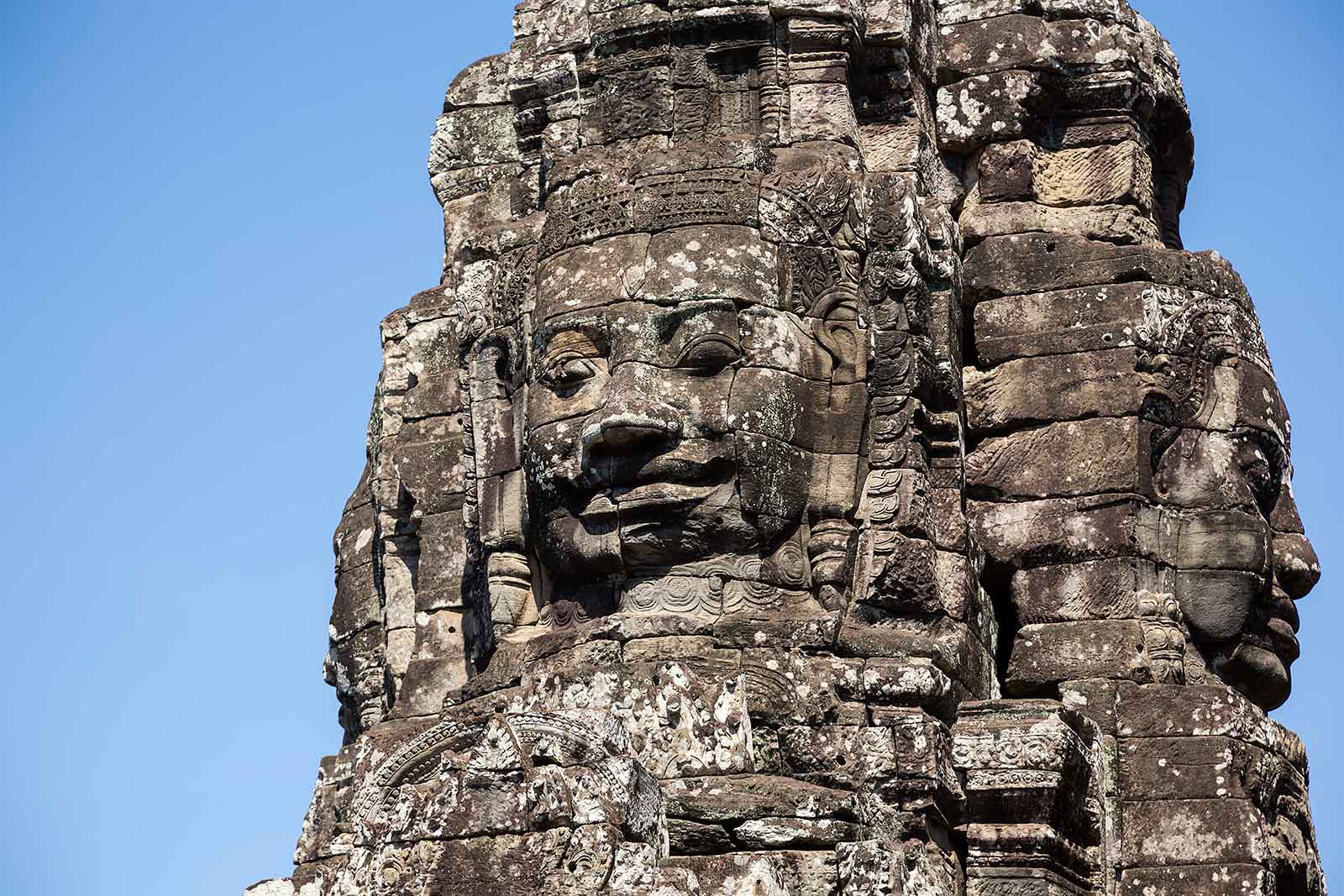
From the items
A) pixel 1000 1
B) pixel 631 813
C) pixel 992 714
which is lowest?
pixel 631 813

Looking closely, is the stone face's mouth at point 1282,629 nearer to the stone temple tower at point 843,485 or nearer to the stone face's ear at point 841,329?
the stone temple tower at point 843,485

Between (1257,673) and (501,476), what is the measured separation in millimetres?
4945

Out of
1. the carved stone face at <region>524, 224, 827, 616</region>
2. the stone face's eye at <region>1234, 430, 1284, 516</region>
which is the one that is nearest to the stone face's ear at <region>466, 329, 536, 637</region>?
the carved stone face at <region>524, 224, 827, 616</region>

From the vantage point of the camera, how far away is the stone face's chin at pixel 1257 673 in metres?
18.4

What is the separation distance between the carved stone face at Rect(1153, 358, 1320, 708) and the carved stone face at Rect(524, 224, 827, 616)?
2690 mm

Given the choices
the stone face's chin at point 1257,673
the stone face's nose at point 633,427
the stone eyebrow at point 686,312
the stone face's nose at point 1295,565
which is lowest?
the stone face's chin at point 1257,673

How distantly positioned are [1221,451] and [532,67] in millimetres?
5240

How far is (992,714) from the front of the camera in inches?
663

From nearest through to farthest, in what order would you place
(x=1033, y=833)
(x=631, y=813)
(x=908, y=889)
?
(x=631, y=813), (x=908, y=889), (x=1033, y=833)

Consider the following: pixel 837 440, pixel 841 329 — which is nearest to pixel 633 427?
pixel 837 440

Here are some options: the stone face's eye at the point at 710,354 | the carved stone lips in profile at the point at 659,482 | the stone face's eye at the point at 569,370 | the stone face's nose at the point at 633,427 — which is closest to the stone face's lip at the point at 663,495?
the carved stone lips in profile at the point at 659,482

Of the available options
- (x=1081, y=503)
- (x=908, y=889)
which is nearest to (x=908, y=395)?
(x=1081, y=503)

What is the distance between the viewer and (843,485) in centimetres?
1720

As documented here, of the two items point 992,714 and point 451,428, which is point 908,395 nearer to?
point 992,714
